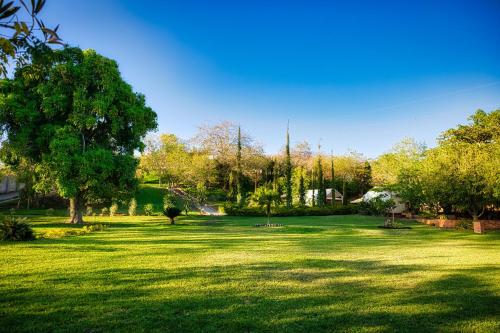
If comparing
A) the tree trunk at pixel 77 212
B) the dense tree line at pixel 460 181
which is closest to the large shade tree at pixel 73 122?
the tree trunk at pixel 77 212

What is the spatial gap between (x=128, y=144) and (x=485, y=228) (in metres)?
26.9

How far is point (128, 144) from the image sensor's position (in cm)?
2533

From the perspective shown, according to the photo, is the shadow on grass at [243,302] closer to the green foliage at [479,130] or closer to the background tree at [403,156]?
the green foliage at [479,130]

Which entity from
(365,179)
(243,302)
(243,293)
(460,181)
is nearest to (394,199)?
(460,181)

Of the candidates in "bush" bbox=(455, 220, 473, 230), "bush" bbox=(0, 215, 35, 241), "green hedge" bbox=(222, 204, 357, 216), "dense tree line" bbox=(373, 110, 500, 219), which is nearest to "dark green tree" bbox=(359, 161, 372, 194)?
"green hedge" bbox=(222, 204, 357, 216)

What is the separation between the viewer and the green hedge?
3800 centimetres

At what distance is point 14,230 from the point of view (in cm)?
1254

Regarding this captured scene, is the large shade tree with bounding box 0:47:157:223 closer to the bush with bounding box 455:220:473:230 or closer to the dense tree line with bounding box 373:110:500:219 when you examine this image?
the dense tree line with bounding box 373:110:500:219

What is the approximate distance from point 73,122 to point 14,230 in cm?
1045

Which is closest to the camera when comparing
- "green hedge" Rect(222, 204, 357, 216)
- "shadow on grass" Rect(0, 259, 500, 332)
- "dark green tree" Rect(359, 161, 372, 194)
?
"shadow on grass" Rect(0, 259, 500, 332)

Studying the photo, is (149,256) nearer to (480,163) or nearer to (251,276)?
(251,276)

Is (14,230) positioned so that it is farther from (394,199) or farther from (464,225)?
(394,199)

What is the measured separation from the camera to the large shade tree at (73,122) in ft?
67.1

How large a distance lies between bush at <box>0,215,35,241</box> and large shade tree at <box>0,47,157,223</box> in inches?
298
